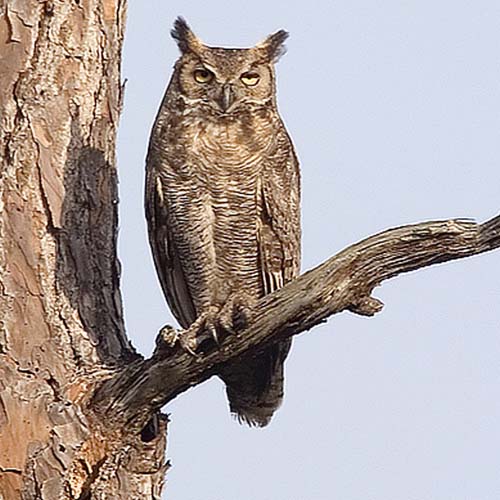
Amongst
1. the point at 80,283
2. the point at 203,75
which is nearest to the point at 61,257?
the point at 80,283

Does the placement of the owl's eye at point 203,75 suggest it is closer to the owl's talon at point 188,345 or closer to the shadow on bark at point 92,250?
the shadow on bark at point 92,250

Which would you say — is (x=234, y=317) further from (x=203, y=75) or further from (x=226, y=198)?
(x=203, y=75)

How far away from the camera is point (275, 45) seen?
5.43 metres

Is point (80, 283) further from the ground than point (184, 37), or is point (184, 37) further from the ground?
point (184, 37)

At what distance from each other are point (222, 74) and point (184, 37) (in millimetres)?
312

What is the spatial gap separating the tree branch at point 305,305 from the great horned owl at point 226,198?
2.74ft

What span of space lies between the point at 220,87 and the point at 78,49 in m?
0.75

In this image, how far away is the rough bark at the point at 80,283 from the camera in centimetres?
362

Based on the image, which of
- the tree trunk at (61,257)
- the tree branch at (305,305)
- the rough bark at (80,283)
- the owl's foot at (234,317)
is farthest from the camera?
the tree trunk at (61,257)

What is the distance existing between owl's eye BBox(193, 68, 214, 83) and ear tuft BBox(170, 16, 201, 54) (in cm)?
13

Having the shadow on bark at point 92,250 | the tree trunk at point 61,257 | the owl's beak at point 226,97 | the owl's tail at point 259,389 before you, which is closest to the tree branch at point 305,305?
the tree trunk at point 61,257

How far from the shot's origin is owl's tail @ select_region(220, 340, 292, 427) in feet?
16.4

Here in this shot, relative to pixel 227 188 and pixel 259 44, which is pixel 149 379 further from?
pixel 259 44

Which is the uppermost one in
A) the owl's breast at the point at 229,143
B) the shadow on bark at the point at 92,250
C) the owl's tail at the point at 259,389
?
the owl's breast at the point at 229,143
